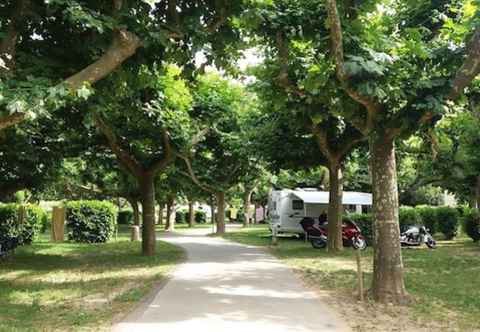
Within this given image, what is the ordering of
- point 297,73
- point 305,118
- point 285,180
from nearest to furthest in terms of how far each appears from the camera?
1. point 297,73
2. point 305,118
3. point 285,180

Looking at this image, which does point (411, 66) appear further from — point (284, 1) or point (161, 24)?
point (161, 24)

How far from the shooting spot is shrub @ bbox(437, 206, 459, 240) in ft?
88.6

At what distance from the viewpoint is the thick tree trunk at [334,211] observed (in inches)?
726

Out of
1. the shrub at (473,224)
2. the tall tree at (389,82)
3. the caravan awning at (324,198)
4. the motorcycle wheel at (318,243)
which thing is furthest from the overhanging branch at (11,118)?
the shrub at (473,224)

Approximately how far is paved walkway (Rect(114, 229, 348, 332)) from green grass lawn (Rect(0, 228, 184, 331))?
0.55 m

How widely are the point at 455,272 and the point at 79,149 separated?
38.6 feet

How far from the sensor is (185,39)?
8.45 meters

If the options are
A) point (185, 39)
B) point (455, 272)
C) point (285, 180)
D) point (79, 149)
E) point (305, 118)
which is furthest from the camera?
point (285, 180)

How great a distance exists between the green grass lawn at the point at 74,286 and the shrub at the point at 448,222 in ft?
50.0

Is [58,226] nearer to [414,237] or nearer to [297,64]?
[414,237]

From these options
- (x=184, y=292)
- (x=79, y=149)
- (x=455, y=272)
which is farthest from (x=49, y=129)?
(x=455, y=272)

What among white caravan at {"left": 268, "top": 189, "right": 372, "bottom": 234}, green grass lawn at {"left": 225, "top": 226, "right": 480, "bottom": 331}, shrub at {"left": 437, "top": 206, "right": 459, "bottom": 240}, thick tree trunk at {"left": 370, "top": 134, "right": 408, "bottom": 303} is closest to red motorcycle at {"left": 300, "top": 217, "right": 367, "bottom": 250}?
green grass lawn at {"left": 225, "top": 226, "right": 480, "bottom": 331}

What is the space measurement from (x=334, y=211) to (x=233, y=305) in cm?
1037

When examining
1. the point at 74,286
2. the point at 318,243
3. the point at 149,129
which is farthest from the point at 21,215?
the point at 74,286
